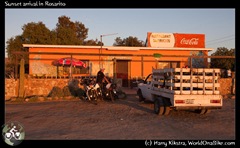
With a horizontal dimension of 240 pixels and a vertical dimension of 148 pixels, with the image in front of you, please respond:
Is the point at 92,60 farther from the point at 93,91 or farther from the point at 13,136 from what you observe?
the point at 13,136

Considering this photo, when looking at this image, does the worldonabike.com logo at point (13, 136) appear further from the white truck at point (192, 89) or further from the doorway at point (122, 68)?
→ the doorway at point (122, 68)

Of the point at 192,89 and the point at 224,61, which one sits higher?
the point at 224,61

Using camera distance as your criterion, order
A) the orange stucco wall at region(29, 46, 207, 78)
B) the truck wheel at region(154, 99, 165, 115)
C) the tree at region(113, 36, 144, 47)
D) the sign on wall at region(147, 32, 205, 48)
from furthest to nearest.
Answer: the tree at region(113, 36, 144, 47)
the sign on wall at region(147, 32, 205, 48)
the orange stucco wall at region(29, 46, 207, 78)
the truck wheel at region(154, 99, 165, 115)

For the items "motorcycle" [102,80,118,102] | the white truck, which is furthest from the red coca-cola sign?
the white truck

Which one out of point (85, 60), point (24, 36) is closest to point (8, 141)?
point (85, 60)

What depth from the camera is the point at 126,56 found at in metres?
20.7

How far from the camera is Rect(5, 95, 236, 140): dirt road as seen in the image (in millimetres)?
6410

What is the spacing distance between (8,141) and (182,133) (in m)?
4.48

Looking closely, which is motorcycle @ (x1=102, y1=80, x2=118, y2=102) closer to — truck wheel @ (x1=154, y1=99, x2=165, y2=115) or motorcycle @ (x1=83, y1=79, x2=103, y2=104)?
motorcycle @ (x1=83, y1=79, x2=103, y2=104)

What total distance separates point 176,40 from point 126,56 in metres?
7.09

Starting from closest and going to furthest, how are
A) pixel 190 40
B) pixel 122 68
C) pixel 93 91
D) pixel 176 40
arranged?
1. pixel 93 91
2. pixel 122 68
3. pixel 176 40
4. pixel 190 40

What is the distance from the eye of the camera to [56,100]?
13.8m

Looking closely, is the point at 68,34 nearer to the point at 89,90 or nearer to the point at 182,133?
the point at 89,90

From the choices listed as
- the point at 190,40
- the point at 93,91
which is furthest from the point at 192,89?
the point at 190,40
